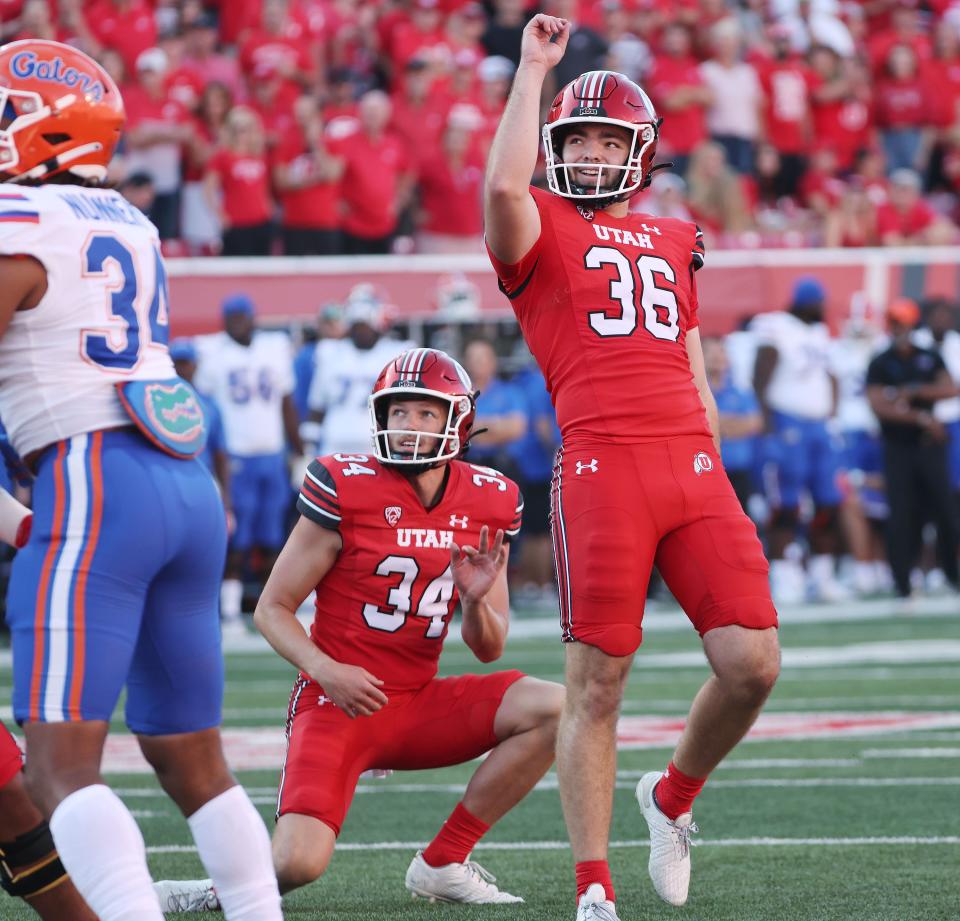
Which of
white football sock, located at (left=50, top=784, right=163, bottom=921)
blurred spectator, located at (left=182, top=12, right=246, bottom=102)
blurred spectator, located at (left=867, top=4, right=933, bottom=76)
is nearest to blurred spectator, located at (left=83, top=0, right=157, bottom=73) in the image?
blurred spectator, located at (left=182, top=12, right=246, bottom=102)

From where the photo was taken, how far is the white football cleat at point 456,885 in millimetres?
4590

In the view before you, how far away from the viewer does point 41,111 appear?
355 centimetres

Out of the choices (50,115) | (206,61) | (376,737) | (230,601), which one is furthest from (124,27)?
(50,115)

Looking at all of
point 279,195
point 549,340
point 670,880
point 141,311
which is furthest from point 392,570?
point 279,195

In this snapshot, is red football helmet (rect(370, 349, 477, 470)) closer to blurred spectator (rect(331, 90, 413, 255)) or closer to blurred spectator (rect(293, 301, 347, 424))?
blurred spectator (rect(293, 301, 347, 424))

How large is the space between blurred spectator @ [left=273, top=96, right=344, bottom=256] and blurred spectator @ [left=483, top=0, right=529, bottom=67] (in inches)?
95.5

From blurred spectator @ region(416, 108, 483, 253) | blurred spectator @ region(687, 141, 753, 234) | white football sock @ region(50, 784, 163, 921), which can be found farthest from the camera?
blurred spectator @ region(687, 141, 753, 234)

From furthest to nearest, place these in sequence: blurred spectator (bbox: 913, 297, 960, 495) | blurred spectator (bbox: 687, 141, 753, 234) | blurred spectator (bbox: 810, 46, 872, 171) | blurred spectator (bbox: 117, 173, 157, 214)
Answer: blurred spectator (bbox: 810, 46, 872, 171), blurred spectator (bbox: 687, 141, 753, 234), blurred spectator (bbox: 913, 297, 960, 495), blurred spectator (bbox: 117, 173, 157, 214)

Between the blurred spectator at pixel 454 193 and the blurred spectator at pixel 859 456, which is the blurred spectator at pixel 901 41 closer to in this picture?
the blurred spectator at pixel 859 456

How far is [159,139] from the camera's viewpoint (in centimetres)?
1327

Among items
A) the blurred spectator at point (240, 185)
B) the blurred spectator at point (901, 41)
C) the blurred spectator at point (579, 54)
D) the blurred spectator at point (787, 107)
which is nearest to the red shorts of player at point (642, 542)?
the blurred spectator at point (240, 185)

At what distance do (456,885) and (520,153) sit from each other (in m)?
1.73

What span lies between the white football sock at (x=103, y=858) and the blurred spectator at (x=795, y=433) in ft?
31.9

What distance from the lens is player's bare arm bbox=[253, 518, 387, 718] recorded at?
442cm
